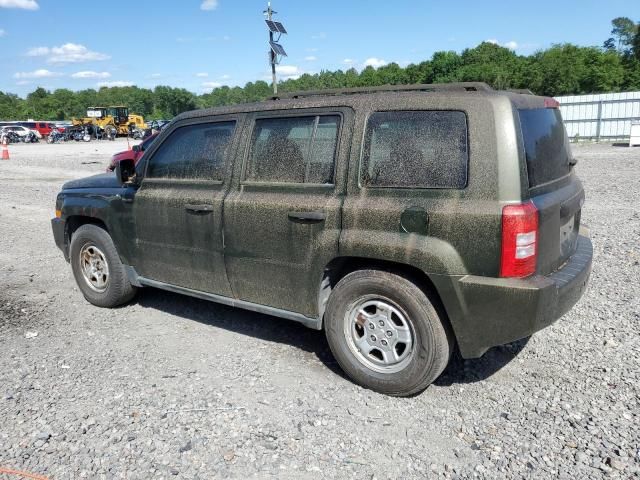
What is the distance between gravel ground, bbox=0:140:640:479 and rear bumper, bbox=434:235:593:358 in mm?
539

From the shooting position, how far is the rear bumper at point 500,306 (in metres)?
3.14

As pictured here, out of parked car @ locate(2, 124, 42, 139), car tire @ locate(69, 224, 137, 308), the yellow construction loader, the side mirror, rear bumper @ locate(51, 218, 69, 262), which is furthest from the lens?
the yellow construction loader

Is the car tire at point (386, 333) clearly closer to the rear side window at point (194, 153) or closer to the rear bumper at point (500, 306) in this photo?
the rear bumper at point (500, 306)

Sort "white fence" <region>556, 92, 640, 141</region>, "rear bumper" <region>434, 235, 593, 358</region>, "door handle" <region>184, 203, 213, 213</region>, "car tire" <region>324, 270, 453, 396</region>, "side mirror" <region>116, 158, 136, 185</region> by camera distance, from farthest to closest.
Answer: "white fence" <region>556, 92, 640, 141</region>, "side mirror" <region>116, 158, 136, 185</region>, "door handle" <region>184, 203, 213, 213</region>, "car tire" <region>324, 270, 453, 396</region>, "rear bumper" <region>434, 235, 593, 358</region>

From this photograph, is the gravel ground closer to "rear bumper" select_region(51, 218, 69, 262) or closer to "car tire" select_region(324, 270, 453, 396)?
"car tire" select_region(324, 270, 453, 396)

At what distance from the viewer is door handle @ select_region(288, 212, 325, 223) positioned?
3703 mm

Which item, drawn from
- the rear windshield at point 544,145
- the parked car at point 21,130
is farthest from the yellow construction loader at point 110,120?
the rear windshield at point 544,145

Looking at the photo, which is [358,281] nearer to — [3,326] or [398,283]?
[398,283]

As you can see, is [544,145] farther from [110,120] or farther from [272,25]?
[110,120]

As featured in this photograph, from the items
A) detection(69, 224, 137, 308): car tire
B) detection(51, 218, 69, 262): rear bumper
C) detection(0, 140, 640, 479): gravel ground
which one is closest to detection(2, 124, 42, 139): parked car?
detection(51, 218, 69, 262): rear bumper

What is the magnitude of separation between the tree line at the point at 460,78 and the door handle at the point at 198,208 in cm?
925

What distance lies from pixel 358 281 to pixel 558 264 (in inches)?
51.8

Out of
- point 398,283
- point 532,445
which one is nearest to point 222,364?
point 398,283

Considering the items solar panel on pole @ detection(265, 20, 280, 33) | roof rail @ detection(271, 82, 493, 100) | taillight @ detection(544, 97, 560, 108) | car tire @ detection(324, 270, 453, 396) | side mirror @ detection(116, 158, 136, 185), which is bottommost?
car tire @ detection(324, 270, 453, 396)
